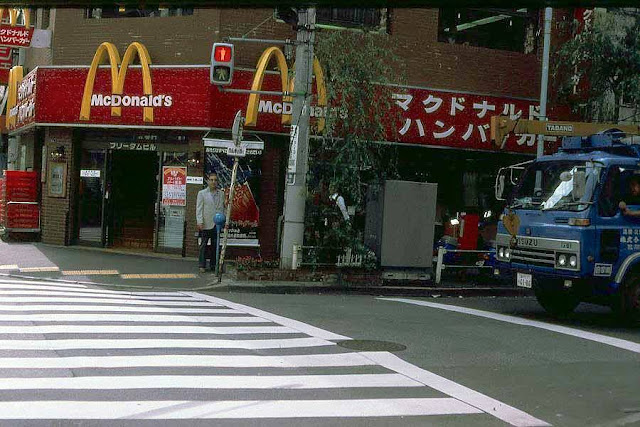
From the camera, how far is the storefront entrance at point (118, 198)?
857 inches

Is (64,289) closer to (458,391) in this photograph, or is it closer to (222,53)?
(222,53)

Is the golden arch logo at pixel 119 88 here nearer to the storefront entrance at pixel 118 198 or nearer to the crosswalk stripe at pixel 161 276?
the storefront entrance at pixel 118 198

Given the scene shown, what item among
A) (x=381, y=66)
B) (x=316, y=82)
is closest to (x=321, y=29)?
(x=316, y=82)

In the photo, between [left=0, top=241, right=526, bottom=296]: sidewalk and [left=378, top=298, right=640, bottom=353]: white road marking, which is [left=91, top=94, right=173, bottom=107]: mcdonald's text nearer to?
[left=0, top=241, right=526, bottom=296]: sidewalk

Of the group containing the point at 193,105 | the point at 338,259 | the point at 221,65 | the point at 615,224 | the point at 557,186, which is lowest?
the point at 338,259

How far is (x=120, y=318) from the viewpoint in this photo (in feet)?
37.1

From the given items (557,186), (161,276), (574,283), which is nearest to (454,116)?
(557,186)

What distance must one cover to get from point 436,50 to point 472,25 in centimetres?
169

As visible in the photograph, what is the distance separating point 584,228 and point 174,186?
11.4m

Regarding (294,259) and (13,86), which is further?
(13,86)

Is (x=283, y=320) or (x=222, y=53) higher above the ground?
(x=222, y=53)

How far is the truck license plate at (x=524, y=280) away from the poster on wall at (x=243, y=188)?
8.66m

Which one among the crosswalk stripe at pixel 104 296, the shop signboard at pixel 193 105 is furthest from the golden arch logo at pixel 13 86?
the crosswalk stripe at pixel 104 296

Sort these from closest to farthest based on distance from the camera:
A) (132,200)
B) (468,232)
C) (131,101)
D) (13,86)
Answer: (468,232)
(131,101)
(132,200)
(13,86)
